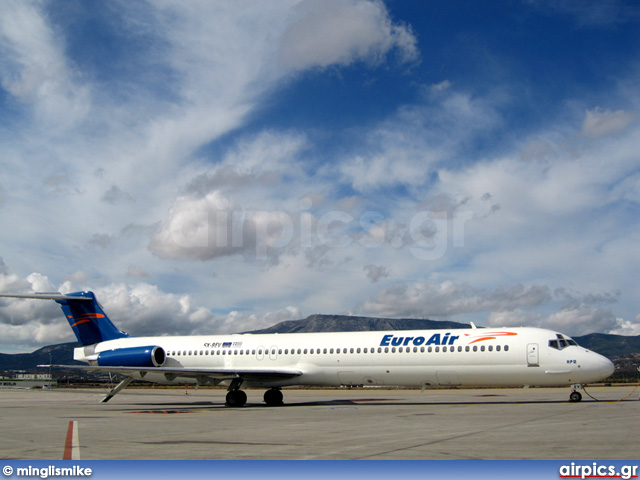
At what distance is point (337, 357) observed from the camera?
3136 centimetres

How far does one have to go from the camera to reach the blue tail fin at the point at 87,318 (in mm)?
38531

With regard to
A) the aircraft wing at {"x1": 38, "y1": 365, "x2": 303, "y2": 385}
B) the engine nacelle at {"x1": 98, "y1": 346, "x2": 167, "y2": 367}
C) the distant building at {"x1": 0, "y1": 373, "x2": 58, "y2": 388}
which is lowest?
the distant building at {"x1": 0, "y1": 373, "x2": 58, "y2": 388}

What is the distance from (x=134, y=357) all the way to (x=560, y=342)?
22897mm

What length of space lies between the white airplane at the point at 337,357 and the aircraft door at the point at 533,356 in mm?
44

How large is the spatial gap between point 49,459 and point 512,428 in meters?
11.2

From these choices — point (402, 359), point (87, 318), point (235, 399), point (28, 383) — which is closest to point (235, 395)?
point (235, 399)

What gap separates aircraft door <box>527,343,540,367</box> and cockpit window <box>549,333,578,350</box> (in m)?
0.79

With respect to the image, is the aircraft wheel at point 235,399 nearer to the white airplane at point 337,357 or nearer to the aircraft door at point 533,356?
the white airplane at point 337,357

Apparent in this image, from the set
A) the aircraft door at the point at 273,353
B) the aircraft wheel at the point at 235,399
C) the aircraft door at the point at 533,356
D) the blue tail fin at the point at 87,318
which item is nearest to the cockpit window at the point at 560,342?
the aircraft door at the point at 533,356

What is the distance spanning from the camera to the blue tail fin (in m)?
38.5

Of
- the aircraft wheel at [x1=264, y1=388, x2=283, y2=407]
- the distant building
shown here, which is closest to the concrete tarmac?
the aircraft wheel at [x1=264, y1=388, x2=283, y2=407]

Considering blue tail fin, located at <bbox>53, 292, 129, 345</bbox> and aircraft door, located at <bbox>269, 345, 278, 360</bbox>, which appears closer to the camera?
aircraft door, located at <bbox>269, 345, 278, 360</bbox>

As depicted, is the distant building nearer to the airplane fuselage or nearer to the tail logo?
the tail logo

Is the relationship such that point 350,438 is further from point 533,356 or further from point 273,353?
point 273,353
